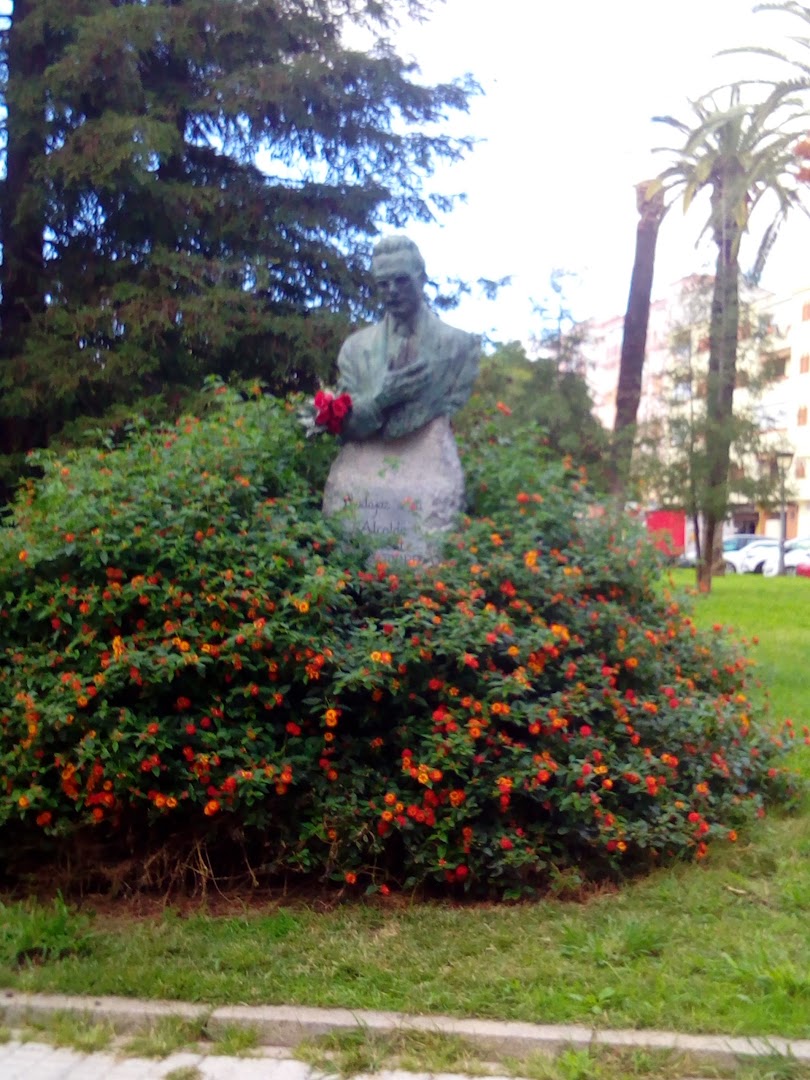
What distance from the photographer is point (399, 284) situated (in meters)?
6.29

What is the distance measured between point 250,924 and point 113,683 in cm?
106

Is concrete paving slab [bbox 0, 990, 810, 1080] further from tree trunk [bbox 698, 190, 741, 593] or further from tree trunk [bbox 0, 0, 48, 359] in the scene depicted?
tree trunk [bbox 698, 190, 741, 593]

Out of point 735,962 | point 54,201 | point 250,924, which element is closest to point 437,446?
point 250,924

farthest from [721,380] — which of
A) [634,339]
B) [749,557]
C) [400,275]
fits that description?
[749,557]

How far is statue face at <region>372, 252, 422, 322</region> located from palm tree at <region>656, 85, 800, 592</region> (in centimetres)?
1172

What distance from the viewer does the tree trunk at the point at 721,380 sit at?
21.1m

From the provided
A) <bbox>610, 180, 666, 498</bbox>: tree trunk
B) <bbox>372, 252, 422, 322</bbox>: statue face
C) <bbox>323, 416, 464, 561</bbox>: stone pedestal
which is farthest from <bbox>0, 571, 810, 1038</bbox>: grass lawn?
<bbox>610, 180, 666, 498</bbox>: tree trunk

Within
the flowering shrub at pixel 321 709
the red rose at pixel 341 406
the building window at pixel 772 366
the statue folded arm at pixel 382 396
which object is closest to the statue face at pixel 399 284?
the statue folded arm at pixel 382 396

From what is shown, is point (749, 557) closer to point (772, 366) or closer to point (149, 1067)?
point (772, 366)

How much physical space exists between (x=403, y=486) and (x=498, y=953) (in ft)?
9.15

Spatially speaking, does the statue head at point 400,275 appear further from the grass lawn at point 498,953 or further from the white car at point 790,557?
the white car at point 790,557

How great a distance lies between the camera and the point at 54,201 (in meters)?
12.7

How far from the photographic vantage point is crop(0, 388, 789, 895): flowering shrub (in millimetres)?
4535

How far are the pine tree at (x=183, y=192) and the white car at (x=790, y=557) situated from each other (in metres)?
24.2
